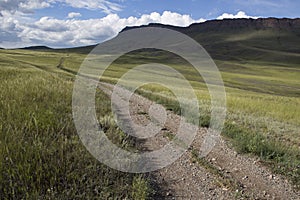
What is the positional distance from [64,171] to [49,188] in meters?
0.45

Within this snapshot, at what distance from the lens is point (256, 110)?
20.6m

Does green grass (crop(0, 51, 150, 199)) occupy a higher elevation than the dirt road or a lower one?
higher

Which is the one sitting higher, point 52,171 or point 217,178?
point 52,171

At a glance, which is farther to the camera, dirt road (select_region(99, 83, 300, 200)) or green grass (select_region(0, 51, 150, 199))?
dirt road (select_region(99, 83, 300, 200))

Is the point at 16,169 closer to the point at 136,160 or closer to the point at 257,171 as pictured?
the point at 136,160

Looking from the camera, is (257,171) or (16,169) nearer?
(16,169)

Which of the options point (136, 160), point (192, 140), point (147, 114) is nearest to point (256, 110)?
point (147, 114)

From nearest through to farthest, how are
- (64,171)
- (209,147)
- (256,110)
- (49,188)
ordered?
(49,188)
(64,171)
(209,147)
(256,110)

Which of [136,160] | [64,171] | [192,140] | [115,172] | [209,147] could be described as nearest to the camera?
[64,171]

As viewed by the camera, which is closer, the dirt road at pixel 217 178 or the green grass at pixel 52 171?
the green grass at pixel 52 171

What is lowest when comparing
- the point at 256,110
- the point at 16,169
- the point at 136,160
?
the point at 256,110

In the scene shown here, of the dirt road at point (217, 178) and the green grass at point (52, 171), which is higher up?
the green grass at point (52, 171)

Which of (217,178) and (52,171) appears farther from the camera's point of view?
(217,178)

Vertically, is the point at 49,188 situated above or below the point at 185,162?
above
